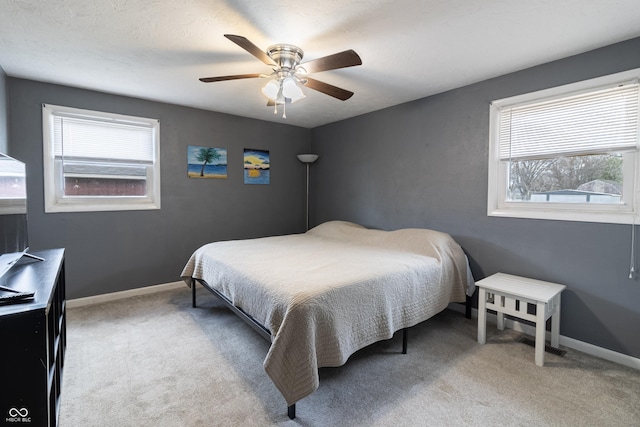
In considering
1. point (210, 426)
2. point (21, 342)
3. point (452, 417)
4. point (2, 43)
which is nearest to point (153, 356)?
point (210, 426)

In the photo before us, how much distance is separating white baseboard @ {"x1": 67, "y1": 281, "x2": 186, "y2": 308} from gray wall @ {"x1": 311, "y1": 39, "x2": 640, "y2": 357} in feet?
8.15

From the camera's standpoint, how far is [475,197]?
3.01m

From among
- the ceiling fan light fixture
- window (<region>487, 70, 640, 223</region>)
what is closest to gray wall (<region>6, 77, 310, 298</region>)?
the ceiling fan light fixture

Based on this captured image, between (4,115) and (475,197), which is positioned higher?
(4,115)

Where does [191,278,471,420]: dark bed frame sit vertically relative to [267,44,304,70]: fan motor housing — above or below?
below

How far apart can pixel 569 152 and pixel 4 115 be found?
4.98 m

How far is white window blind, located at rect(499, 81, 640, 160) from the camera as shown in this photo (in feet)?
7.20

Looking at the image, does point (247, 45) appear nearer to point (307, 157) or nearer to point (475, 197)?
point (475, 197)

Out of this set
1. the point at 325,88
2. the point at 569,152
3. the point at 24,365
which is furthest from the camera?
the point at 569,152

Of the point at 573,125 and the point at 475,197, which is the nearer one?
the point at 573,125

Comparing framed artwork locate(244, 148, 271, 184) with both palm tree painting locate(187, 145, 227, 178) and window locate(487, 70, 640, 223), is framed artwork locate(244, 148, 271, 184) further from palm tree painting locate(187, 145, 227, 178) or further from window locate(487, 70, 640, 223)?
window locate(487, 70, 640, 223)

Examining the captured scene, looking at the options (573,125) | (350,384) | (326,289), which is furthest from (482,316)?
(573,125)

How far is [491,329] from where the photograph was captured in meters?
2.75

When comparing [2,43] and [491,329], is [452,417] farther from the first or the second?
[2,43]
